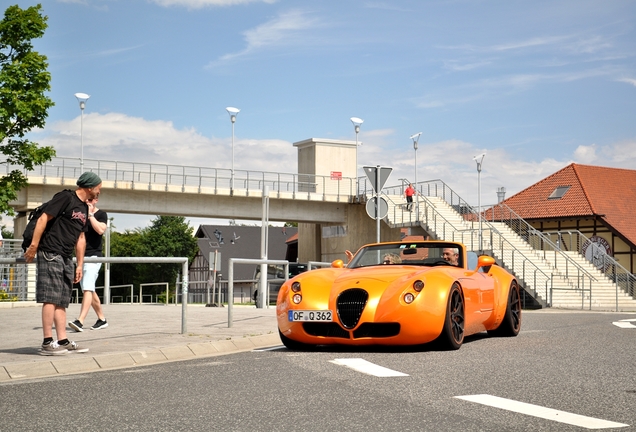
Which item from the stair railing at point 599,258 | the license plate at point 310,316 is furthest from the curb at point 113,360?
the stair railing at point 599,258

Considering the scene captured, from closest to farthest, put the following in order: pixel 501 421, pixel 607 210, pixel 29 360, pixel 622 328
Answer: pixel 501 421 < pixel 29 360 < pixel 622 328 < pixel 607 210

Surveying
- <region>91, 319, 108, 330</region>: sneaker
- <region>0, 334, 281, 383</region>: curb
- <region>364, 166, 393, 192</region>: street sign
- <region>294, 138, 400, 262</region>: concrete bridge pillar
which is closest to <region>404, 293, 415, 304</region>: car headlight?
<region>0, 334, 281, 383</region>: curb

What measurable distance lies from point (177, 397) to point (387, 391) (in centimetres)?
149

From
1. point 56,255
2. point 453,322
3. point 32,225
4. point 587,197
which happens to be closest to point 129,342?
point 56,255

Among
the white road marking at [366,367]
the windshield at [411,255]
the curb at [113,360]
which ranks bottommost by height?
the curb at [113,360]

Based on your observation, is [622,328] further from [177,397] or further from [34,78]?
[34,78]

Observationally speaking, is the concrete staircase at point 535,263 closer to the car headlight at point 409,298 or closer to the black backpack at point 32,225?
the car headlight at point 409,298

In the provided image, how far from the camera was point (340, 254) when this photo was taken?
59.0 m

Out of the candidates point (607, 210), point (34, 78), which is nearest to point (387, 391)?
point (34, 78)

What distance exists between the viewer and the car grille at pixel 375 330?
9.43 meters

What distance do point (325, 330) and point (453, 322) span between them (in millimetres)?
1382

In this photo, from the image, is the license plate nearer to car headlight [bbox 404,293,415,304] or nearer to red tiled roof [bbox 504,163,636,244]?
car headlight [bbox 404,293,415,304]

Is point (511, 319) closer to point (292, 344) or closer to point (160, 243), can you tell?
point (292, 344)

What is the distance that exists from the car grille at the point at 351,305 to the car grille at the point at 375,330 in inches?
3.5
